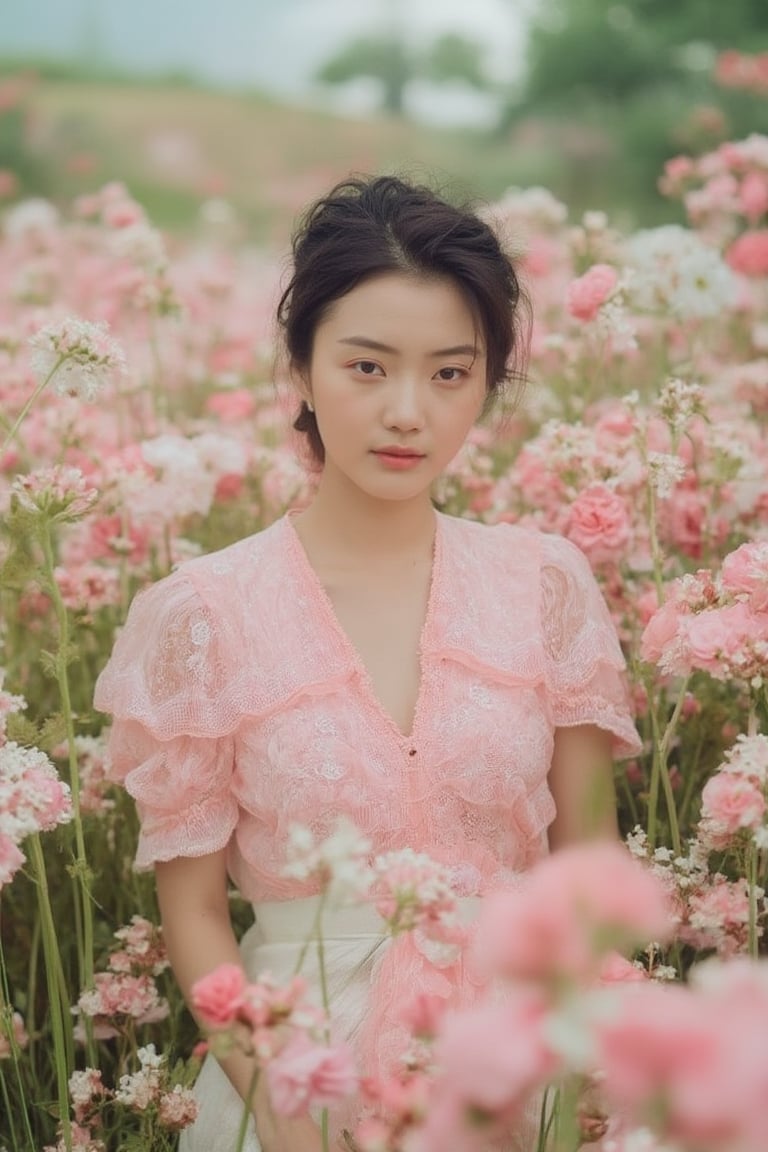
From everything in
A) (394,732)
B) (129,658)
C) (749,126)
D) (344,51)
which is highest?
(344,51)

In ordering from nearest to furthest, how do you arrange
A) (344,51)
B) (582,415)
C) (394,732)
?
1. (394,732)
2. (582,415)
3. (344,51)

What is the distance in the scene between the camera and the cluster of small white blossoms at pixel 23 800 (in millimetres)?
1106

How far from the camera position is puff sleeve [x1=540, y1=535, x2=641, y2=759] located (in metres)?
1.71

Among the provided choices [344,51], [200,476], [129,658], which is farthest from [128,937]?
[344,51]

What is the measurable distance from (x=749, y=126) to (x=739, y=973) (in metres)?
9.16

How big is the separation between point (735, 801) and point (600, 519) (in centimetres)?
85

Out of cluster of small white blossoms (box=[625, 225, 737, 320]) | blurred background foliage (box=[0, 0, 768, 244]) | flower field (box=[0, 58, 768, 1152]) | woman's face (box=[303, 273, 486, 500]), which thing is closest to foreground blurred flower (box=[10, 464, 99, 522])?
flower field (box=[0, 58, 768, 1152])

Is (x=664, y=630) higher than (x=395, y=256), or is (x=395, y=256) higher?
(x=395, y=256)

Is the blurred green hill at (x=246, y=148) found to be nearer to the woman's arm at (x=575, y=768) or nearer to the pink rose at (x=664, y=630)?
the woman's arm at (x=575, y=768)

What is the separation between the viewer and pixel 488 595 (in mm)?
1754

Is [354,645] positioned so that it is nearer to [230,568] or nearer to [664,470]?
[230,568]

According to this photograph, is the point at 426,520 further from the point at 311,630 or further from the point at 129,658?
the point at 129,658

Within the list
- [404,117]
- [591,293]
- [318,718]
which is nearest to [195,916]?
[318,718]

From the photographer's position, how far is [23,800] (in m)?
1.13
